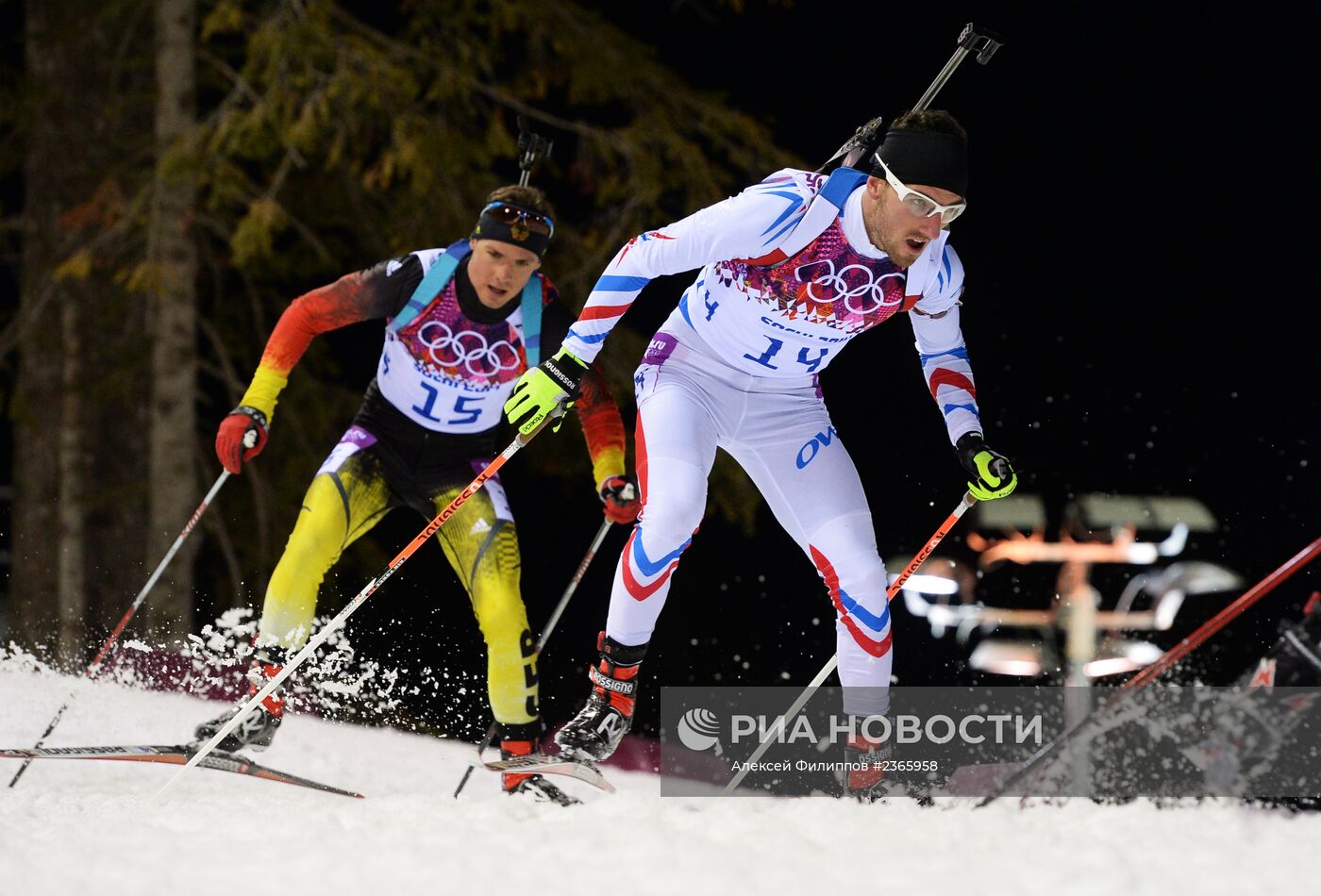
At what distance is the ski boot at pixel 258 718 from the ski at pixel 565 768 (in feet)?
3.48

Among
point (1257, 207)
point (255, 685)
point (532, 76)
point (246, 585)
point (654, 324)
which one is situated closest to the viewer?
point (255, 685)

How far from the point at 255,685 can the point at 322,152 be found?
5.64 metres

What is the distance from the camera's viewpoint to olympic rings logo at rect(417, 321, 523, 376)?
→ 494 cm

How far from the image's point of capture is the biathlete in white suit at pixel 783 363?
4137 millimetres

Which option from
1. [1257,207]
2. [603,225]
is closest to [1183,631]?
[1257,207]

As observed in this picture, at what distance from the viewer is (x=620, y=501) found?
199 inches

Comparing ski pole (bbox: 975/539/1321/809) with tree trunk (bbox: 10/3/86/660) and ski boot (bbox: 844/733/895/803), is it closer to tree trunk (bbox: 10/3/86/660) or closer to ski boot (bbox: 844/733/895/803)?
ski boot (bbox: 844/733/895/803)

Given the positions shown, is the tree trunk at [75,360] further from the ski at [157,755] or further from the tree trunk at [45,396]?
the ski at [157,755]

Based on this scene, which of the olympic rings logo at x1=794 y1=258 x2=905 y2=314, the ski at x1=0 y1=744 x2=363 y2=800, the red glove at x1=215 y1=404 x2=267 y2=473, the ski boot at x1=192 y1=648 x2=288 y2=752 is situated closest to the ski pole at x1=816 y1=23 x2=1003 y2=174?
the olympic rings logo at x1=794 y1=258 x2=905 y2=314

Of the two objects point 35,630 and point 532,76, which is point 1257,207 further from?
point 35,630

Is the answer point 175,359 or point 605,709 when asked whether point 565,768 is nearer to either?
point 605,709

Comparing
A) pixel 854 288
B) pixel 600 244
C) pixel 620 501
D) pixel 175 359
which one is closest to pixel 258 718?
pixel 620 501

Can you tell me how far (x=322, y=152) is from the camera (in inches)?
378

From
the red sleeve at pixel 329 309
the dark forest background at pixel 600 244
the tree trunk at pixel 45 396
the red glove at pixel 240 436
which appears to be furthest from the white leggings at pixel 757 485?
the tree trunk at pixel 45 396
